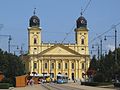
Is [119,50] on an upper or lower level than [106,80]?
upper

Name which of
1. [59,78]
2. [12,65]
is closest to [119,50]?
[12,65]

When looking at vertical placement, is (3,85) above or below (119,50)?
below

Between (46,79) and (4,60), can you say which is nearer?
(4,60)

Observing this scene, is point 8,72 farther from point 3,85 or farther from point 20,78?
point 3,85

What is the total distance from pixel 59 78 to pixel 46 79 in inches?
525

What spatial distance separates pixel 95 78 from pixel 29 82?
1434 centimetres

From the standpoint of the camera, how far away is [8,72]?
280 ft

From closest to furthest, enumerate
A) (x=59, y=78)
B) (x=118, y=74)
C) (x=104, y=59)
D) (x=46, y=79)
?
(x=118, y=74)
(x=104, y=59)
(x=59, y=78)
(x=46, y=79)

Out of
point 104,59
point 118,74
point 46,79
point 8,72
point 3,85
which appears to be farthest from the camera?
point 46,79

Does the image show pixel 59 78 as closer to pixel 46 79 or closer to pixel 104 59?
pixel 46 79

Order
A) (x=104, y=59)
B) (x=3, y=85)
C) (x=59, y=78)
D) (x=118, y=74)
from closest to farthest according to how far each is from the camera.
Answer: (x=3, y=85) < (x=118, y=74) < (x=104, y=59) < (x=59, y=78)

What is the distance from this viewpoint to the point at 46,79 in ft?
497

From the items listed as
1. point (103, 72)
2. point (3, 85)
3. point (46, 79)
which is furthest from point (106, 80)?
point (46, 79)

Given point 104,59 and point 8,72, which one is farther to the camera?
point 104,59
